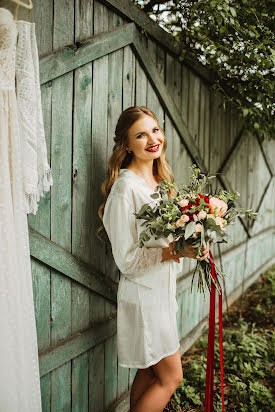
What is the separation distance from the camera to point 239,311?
17.1ft

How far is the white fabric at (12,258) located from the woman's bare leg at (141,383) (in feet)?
3.29

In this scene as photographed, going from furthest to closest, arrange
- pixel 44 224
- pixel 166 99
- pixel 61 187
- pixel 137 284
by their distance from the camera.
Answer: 1. pixel 166 99
2. pixel 137 284
3. pixel 61 187
4. pixel 44 224

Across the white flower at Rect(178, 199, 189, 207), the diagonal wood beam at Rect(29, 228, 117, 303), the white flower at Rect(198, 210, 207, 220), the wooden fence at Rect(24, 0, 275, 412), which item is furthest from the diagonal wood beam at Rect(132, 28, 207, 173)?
the diagonal wood beam at Rect(29, 228, 117, 303)

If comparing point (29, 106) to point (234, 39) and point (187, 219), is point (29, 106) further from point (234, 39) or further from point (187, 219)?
point (234, 39)

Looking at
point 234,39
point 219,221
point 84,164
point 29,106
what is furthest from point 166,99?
point 29,106

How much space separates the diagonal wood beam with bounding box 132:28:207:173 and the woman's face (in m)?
0.73

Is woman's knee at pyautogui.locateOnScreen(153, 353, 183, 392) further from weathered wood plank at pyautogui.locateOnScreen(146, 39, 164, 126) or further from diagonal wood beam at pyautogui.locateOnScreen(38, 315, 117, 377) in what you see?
weathered wood plank at pyautogui.locateOnScreen(146, 39, 164, 126)

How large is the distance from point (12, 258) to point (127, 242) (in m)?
0.75

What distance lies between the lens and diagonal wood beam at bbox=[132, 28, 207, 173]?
287 centimetres

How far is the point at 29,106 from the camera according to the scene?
1.61m

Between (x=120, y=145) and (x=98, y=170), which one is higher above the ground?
(x=120, y=145)

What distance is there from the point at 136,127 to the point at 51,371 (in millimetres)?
1532

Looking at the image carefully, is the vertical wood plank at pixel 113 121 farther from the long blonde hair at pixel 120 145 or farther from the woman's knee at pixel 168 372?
the woman's knee at pixel 168 372

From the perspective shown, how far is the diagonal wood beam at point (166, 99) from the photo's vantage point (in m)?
2.87
